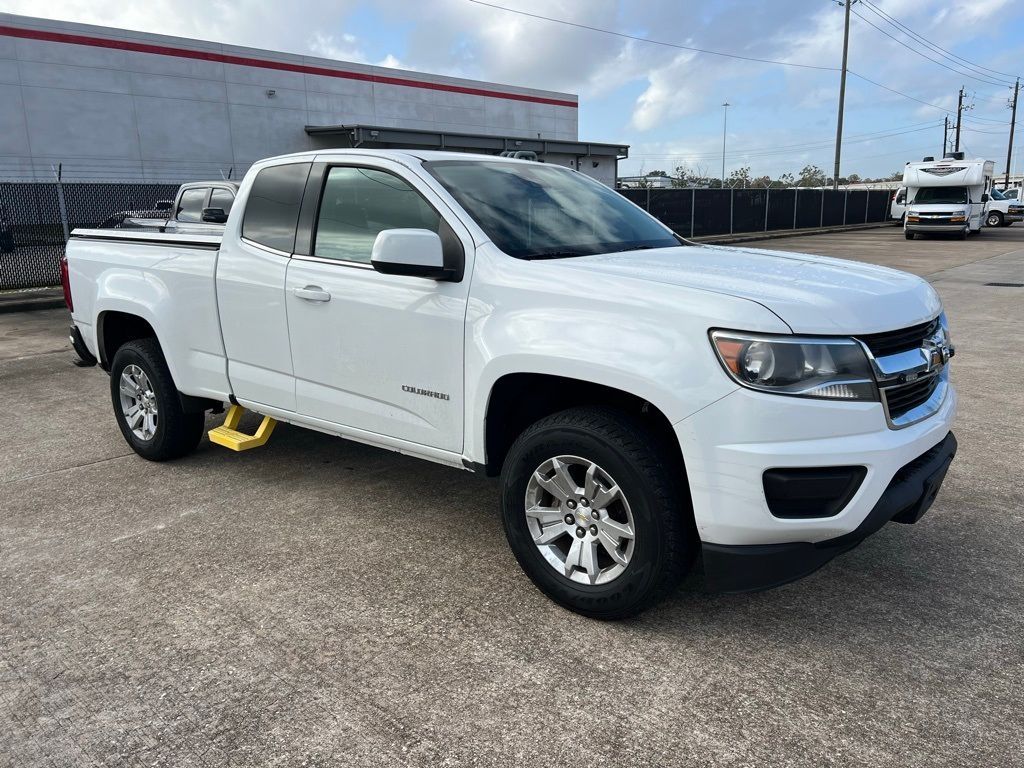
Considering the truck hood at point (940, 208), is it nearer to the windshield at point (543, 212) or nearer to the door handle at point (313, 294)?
the windshield at point (543, 212)

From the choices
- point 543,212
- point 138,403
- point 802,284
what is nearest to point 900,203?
point 543,212

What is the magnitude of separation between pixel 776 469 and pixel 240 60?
28.4m

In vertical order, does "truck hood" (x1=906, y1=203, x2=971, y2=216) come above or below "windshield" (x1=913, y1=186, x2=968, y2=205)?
below

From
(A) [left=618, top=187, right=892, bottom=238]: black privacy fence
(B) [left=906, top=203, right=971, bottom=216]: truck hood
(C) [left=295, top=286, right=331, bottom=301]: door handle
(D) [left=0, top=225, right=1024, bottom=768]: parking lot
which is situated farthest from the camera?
(B) [left=906, top=203, right=971, bottom=216]: truck hood

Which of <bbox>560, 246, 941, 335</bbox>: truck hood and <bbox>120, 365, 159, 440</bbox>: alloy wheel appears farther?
<bbox>120, 365, 159, 440</bbox>: alloy wheel

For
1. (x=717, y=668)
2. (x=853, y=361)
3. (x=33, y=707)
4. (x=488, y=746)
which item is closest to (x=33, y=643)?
(x=33, y=707)

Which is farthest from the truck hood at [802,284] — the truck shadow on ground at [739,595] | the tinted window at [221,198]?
Answer: the tinted window at [221,198]

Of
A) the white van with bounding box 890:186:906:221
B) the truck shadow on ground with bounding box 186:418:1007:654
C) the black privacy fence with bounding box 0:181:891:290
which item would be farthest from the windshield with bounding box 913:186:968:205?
the truck shadow on ground with bounding box 186:418:1007:654

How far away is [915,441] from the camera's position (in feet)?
9.50

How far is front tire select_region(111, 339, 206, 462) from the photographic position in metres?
4.96

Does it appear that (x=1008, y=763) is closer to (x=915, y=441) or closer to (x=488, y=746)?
(x=915, y=441)

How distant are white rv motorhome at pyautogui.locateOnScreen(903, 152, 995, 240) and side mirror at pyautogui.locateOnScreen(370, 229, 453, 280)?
29923 mm

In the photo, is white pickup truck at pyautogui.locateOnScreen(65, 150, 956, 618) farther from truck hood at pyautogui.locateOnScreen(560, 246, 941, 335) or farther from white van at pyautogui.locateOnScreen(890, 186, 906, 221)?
white van at pyautogui.locateOnScreen(890, 186, 906, 221)

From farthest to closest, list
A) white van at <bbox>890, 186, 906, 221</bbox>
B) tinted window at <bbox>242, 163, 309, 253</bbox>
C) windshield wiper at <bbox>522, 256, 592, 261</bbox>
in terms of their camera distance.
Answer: white van at <bbox>890, 186, 906, 221</bbox> < tinted window at <bbox>242, 163, 309, 253</bbox> < windshield wiper at <bbox>522, 256, 592, 261</bbox>
